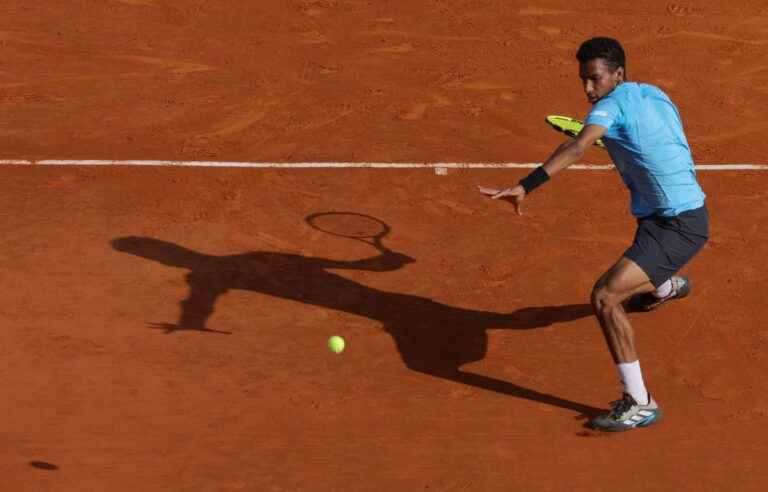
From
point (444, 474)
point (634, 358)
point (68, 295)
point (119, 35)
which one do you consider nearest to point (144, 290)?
point (68, 295)

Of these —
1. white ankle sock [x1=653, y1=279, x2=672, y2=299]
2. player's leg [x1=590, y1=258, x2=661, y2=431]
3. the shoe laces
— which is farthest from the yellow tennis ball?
white ankle sock [x1=653, y1=279, x2=672, y2=299]

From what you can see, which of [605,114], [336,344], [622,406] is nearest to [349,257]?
[336,344]

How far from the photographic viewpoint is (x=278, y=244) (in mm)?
11938

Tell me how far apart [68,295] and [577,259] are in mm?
4415

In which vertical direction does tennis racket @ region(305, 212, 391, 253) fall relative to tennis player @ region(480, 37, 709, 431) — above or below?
below

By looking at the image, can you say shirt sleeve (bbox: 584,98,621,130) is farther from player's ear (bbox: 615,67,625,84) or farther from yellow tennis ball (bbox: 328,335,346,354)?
yellow tennis ball (bbox: 328,335,346,354)

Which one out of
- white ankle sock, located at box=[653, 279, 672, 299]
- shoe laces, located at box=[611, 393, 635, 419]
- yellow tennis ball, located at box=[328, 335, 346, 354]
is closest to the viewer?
shoe laces, located at box=[611, 393, 635, 419]

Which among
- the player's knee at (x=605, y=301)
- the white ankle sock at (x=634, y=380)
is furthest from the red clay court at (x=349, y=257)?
the player's knee at (x=605, y=301)

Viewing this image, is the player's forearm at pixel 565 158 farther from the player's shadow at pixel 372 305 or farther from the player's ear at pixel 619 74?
the player's shadow at pixel 372 305

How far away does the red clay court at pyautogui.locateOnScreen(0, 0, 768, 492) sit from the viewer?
30.9 feet

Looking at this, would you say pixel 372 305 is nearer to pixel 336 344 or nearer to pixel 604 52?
pixel 336 344

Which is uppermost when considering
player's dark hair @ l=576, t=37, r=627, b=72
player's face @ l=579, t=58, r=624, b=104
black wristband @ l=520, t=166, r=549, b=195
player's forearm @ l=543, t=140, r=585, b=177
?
player's dark hair @ l=576, t=37, r=627, b=72

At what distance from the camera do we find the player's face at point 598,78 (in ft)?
30.8

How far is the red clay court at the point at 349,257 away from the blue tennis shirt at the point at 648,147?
1429 millimetres
